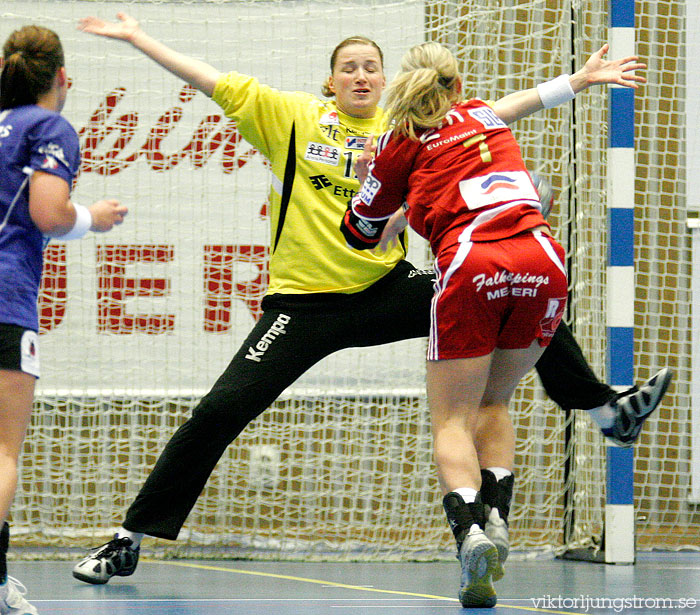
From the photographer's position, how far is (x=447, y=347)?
3006 millimetres

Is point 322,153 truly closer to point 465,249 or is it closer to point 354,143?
point 354,143

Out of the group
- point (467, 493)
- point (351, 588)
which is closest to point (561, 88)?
point (467, 493)

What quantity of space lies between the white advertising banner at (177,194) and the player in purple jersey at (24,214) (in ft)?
8.01

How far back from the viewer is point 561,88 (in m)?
3.43

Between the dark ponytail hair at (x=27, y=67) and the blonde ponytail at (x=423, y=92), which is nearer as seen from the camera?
the dark ponytail hair at (x=27, y=67)

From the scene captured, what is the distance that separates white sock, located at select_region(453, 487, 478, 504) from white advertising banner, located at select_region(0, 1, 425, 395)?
6.88 feet

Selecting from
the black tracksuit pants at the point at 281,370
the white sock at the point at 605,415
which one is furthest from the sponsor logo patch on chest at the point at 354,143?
the white sock at the point at 605,415

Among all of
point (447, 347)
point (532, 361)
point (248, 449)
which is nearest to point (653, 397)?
point (532, 361)

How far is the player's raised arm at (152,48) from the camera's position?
327 cm

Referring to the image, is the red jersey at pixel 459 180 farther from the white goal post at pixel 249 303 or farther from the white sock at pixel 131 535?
the white goal post at pixel 249 303

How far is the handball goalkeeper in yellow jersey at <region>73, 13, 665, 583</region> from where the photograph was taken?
3.68 m

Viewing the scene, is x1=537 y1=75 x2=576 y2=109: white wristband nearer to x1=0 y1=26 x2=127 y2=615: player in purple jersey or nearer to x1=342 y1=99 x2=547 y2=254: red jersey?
x1=342 y1=99 x2=547 y2=254: red jersey

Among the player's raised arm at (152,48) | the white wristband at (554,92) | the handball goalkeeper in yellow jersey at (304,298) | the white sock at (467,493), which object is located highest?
the player's raised arm at (152,48)

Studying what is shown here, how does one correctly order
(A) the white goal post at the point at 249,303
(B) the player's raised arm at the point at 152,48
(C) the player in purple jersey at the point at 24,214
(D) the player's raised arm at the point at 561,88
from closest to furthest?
Answer: 1. (C) the player in purple jersey at the point at 24,214
2. (B) the player's raised arm at the point at 152,48
3. (D) the player's raised arm at the point at 561,88
4. (A) the white goal post at the point at 249,303
